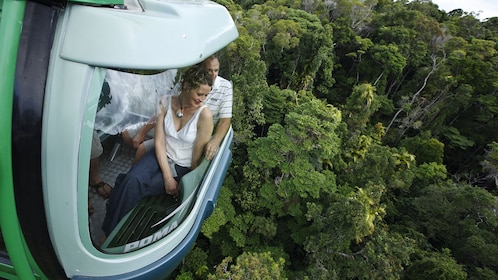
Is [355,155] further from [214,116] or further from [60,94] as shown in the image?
[60,94]

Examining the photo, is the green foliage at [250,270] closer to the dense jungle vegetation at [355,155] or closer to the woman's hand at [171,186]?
the dense jungle vegetation at [355,155]

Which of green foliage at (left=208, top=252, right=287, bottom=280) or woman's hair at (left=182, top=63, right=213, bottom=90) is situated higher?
woman's hair at (left=182, top=63, right=213, bottom=90)

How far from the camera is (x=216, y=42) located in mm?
1329

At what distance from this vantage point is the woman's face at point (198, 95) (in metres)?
1.41

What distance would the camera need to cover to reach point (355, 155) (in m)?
8.70

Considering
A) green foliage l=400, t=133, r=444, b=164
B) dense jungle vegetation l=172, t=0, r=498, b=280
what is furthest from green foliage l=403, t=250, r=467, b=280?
green foliage l=400, t=133, r=444, b=164

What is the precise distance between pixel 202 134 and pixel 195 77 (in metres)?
0.37

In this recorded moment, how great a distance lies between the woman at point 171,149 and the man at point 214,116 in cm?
4

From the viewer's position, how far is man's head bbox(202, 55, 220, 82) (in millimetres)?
1329

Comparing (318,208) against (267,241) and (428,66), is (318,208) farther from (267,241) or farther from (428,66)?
(428,66)

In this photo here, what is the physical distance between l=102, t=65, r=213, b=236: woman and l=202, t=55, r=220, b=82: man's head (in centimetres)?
3

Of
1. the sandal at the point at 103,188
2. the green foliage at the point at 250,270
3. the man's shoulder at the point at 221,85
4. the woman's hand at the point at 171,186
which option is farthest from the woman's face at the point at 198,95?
the green foliage at the point at 250,270

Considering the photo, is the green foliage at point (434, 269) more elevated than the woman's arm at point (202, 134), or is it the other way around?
the woman's arm at point (202, 134)

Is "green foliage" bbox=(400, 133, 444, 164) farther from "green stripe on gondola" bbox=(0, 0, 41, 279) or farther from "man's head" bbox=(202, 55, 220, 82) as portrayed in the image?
"green stripe on gondola" bbox=(0, 0, 41, 279)
